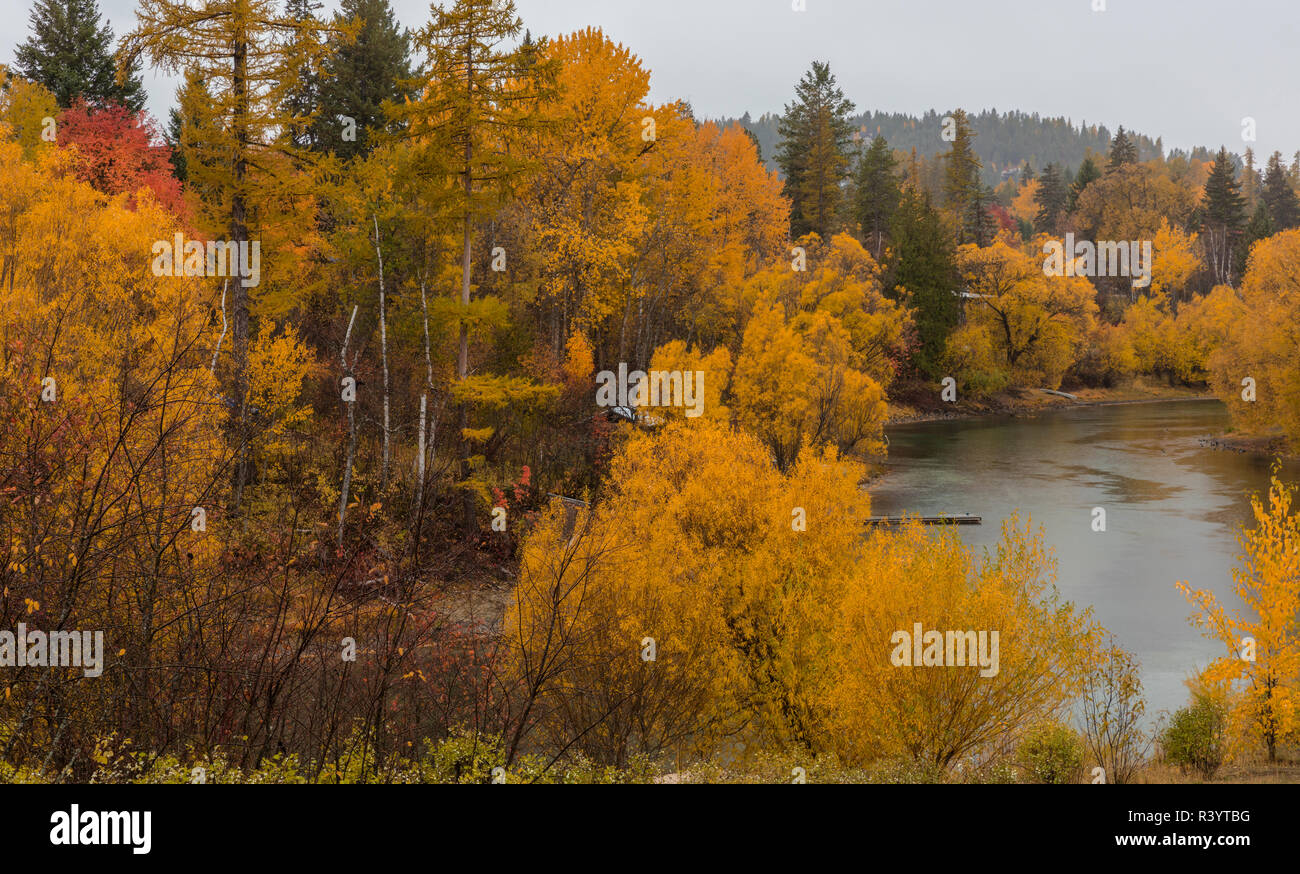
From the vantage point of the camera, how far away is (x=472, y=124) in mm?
25688

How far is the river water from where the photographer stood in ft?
86.4

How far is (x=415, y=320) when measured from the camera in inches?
1101

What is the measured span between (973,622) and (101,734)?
644 inches

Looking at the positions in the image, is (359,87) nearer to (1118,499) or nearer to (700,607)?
(700,607)

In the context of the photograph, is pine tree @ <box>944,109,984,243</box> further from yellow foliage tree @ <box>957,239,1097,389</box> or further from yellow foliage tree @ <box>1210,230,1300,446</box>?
yellow foliage tree @ <box>1210,230,1300,446</box>

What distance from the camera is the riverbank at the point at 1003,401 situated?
239 feet

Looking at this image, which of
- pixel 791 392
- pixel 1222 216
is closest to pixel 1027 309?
pixel 1222 216

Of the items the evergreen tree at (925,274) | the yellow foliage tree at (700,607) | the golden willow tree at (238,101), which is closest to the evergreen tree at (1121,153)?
the evergreen tree at (925,274)

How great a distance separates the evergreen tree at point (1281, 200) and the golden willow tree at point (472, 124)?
112166mm

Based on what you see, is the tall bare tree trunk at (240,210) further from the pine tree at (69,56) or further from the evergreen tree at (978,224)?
the evergreen tree at (978,224)

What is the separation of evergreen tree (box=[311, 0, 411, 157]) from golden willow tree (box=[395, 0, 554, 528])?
539 inches

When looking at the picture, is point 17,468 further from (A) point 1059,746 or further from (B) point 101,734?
(A) point 1059,746

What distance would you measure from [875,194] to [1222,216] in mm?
45389

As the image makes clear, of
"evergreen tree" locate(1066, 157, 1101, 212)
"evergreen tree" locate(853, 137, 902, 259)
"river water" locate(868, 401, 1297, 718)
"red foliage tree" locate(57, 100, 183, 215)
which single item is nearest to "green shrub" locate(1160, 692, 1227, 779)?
"river water" locate(868, 401, 1297, 718)
